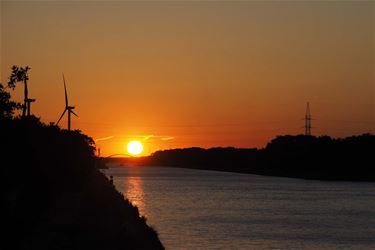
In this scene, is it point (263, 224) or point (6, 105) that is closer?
point (6, 105)

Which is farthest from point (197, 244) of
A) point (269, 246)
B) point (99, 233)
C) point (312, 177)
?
point (312, 177)

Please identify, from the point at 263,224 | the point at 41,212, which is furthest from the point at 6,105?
the point at 263,224

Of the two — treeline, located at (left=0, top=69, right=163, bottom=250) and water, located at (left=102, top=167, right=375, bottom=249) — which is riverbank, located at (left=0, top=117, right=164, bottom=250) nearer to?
treeline, located at (left=0, top=69, right=163, bottom=250)

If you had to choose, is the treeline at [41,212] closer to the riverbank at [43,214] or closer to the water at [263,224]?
the riverbank at [43,214]

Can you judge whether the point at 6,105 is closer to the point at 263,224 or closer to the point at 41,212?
the point at 41,212

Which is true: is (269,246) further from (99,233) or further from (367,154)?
(367,154)

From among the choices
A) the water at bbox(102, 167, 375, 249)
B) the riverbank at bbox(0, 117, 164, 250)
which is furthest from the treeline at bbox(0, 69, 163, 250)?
the water at bbox(102, 167, 375, 249)

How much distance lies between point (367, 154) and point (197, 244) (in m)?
164

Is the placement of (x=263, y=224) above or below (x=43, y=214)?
below

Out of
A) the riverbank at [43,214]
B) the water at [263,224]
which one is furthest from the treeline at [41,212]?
the water at [263,224]

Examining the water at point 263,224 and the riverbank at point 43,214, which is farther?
the water at point 263,224

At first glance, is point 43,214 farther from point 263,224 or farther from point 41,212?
point 263,224

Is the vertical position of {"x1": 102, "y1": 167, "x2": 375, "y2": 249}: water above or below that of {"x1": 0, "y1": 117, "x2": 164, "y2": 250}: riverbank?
below

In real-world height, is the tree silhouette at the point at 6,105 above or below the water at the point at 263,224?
above
